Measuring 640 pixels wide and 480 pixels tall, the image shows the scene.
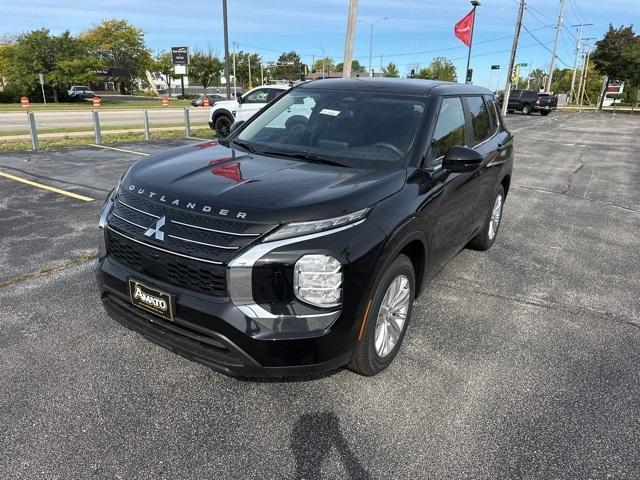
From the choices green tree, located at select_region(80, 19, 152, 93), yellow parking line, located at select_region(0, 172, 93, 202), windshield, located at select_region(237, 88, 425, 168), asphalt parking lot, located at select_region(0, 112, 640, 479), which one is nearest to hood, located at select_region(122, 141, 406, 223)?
windshield, located at select_region(237, 88, 425, 168)

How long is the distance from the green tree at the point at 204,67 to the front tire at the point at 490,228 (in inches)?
3021

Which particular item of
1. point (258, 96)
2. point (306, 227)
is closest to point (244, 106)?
point (258, 96)

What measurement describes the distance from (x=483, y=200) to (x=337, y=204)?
260 centimetres

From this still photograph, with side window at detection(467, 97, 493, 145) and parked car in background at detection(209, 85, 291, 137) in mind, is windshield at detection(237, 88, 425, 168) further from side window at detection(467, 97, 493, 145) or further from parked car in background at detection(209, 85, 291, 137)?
parked car in background at detection(209, 85, 291, 137)

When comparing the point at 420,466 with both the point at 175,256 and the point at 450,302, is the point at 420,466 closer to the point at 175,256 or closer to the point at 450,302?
the point at 175,256

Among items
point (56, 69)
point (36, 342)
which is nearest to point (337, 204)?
point (36, 342)

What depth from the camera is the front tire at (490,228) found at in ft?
17.3

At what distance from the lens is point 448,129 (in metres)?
3.83

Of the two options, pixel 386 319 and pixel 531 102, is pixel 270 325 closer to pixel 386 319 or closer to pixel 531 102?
pixel 386 319

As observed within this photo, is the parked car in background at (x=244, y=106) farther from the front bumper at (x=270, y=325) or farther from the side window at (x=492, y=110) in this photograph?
the front bumper at (x=270, y=325)

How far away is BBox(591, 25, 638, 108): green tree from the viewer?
48.8 meters

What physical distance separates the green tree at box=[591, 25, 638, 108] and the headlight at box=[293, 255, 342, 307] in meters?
57.4

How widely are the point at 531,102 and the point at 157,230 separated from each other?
41.8 metres

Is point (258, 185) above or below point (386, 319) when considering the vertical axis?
above
